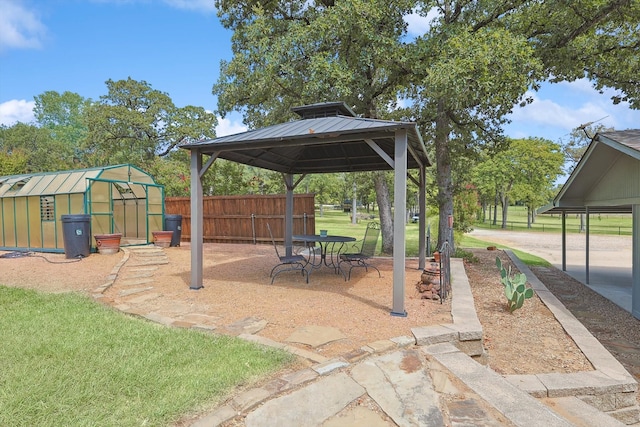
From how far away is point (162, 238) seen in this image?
456 inches

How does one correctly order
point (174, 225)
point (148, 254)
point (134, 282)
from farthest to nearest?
point (174, 225), point (148, 254), point (134, 282)

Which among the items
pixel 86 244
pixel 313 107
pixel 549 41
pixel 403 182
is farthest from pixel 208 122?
pixel 403 182

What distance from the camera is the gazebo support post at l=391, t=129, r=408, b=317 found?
182 inches

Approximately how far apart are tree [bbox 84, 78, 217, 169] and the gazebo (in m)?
14.3

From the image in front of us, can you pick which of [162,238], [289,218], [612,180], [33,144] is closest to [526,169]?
[612,180]

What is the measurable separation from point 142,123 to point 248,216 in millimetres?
11111

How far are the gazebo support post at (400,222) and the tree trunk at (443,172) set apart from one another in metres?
5.53

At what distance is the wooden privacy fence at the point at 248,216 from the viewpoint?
40.6 ft

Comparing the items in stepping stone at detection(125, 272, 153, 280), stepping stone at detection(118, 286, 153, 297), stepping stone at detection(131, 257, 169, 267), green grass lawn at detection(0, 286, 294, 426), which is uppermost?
green grass lawn at detection(0, 286, 294, 426)

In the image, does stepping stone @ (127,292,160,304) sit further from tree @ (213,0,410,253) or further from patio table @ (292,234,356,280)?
tree @ (213,0,410,253)

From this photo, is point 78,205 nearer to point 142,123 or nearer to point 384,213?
point 384,213

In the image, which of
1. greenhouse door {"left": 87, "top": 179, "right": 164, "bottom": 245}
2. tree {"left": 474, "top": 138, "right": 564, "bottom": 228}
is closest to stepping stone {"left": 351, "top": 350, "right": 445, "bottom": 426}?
greenhouse door {"left": 87, "top": 179, "right": 164, "bottom": 245}

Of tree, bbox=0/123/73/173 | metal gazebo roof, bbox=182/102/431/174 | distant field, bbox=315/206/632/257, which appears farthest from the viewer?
tree, bbox=0/123/73/173

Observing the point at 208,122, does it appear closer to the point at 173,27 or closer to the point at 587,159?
the point at 173,27
